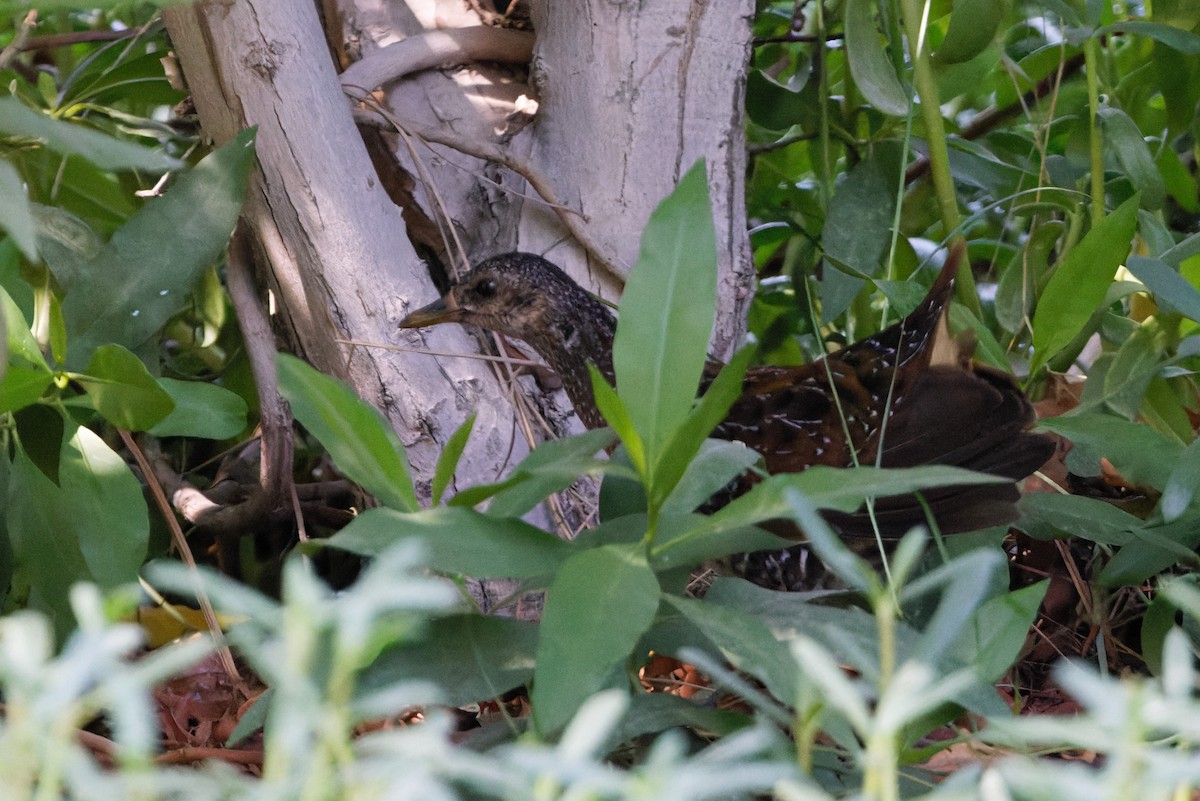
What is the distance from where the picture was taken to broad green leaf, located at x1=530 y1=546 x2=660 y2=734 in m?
0.50

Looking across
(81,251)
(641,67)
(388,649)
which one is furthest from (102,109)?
(388,649)

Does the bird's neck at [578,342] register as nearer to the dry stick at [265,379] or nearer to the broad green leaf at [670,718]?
the dry stick at [265,379]

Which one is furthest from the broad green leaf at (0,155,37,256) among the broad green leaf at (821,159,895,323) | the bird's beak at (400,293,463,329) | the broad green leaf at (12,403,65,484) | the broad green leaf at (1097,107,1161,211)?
the broad green leaf at (1097,107,1161,211)

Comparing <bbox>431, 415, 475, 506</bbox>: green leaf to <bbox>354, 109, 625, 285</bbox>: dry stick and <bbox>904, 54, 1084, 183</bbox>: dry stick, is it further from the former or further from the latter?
<bbox>904, 54, 1084, 183</bbox>: dry stick

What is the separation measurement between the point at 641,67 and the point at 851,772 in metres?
0.87

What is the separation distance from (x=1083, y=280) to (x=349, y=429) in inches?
28.5

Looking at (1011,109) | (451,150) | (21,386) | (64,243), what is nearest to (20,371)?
(21,386)

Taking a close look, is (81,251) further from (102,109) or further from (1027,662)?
(1027,662)

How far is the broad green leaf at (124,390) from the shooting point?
0.81 m

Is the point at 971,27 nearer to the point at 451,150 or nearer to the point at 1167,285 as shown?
the point at 1167,285

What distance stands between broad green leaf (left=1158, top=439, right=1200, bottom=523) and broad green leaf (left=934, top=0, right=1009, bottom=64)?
52 cm

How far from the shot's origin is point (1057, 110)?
1.66 metres

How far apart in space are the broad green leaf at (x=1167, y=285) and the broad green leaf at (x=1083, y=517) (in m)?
0.18

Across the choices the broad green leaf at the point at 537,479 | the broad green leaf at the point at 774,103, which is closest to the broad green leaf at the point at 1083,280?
the broad green leaf at the point at 774,103
